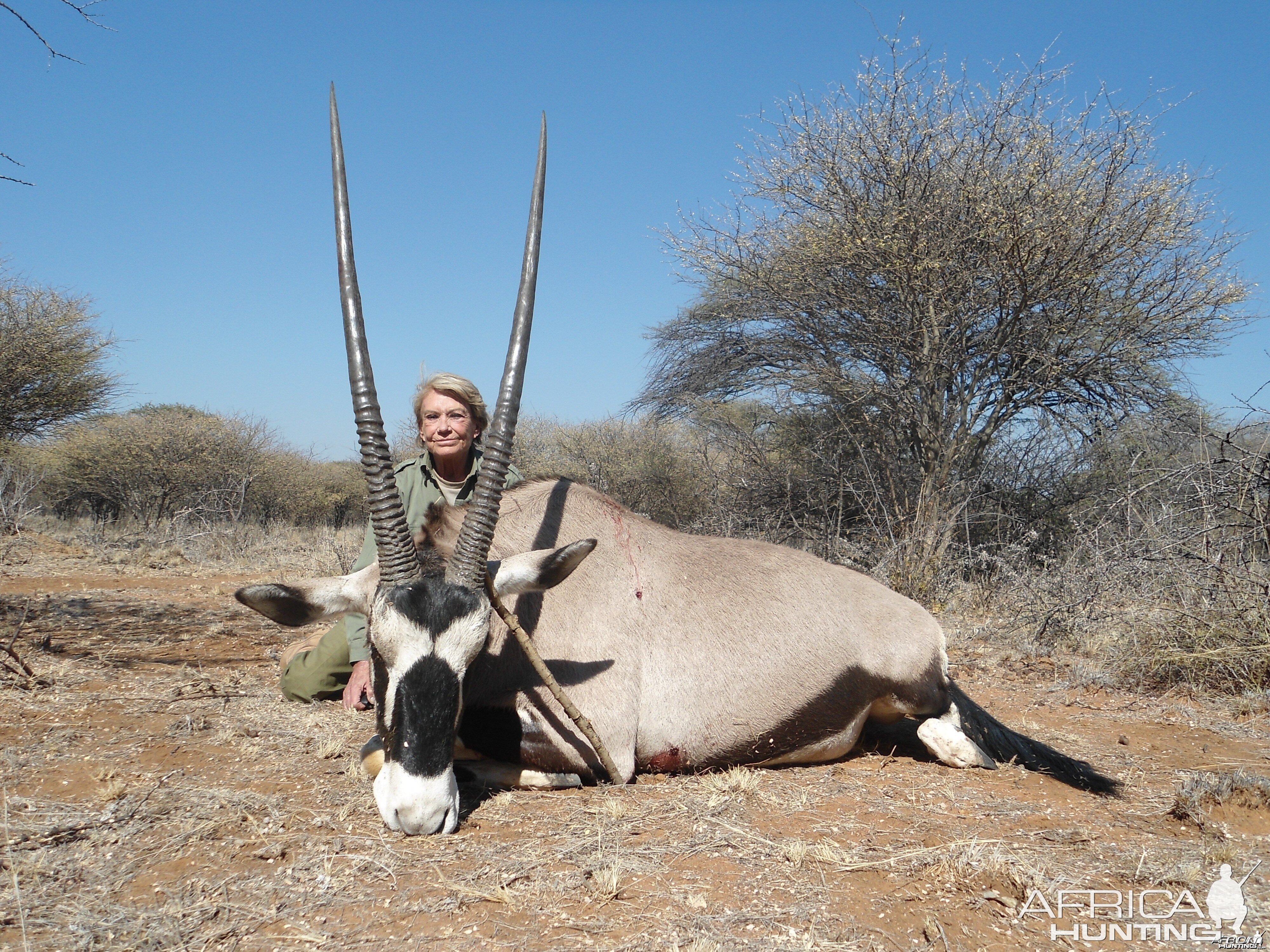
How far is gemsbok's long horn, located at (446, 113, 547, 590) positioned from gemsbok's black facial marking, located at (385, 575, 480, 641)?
0.24 feet

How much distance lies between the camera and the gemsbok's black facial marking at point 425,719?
3027 mm

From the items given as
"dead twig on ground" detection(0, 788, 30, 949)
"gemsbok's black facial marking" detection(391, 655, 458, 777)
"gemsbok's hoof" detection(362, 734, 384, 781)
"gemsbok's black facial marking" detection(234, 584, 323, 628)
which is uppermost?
"gemsbok's black facial marking" detection(234, 584, 323, 628)

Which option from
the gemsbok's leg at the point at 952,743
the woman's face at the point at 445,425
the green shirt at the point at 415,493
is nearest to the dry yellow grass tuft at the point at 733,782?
the gemsbok's leg at the point at 952,743

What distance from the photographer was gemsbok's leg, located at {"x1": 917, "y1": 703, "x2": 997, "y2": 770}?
14.2ft

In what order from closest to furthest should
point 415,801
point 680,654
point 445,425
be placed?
point 415,801 < point 680,654 < point 445,425

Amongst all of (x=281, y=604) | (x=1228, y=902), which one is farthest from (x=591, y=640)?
(x=1228, y=902)

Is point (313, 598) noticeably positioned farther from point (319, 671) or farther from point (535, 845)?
point (319, 671)

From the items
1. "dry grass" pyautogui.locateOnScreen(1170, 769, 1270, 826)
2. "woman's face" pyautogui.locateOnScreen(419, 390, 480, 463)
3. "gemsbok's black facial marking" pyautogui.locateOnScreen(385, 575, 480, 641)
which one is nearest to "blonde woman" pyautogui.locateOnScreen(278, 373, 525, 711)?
"woman's face" pyautogui.locateOnScreen(419, 390, 480, 463)

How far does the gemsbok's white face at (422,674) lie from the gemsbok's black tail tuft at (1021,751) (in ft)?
8.21

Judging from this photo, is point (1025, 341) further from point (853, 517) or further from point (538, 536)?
point (538, 536)

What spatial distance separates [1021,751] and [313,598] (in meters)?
3.71

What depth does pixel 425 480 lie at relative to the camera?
5.26 m

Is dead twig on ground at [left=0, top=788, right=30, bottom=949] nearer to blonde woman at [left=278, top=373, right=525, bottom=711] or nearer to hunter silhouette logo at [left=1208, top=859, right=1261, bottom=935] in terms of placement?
blonde woman at [left=278, top=373, right=525, bottom=711]

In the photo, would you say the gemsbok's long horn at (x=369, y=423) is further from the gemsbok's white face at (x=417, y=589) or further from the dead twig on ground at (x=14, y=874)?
the dead twig on ground at (x=14, y=874)
